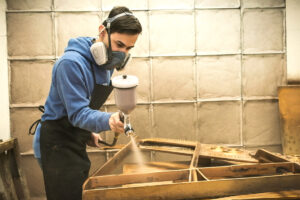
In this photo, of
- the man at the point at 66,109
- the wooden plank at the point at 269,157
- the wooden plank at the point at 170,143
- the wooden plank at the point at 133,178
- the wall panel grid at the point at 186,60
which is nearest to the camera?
the wooden plank at the point at 133,178

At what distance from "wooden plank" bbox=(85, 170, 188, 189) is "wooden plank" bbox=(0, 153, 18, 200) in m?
1.78

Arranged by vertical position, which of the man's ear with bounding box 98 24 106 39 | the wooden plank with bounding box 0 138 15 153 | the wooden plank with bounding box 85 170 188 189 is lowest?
the wooden plank with bounding box 0 138 15 153

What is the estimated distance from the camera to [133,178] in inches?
53.4

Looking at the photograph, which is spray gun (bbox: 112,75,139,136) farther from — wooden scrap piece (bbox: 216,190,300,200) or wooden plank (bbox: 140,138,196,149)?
wooden plank (bbox: 140,138,196,149)

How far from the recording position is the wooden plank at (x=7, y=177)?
98.7 inches

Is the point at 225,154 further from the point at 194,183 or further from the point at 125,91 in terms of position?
the point at 125,91

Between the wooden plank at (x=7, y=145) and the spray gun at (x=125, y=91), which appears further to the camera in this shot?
the wooden plank at (x=7, y=145)

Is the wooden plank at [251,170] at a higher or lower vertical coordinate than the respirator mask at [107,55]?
lower

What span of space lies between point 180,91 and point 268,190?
1.79 metres

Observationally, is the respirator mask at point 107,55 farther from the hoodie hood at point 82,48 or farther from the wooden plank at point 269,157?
the wooden plank at point 269,157

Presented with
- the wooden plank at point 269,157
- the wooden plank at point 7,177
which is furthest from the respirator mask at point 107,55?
the wooden plank at point 7,177

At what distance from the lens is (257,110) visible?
2971 mm

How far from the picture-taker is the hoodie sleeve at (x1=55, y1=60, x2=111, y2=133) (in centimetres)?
119

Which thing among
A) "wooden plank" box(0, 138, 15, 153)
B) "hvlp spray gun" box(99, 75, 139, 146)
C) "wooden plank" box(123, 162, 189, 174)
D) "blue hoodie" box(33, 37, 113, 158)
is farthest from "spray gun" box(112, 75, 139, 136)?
"wooden plank" box(0, 138, 15, 153)
